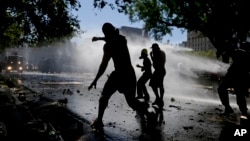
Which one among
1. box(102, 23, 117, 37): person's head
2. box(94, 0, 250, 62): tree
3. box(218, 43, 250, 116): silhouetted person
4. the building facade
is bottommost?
box(218, 43, 250, 116): silhouetted person

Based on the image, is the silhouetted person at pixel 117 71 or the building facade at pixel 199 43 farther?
the building facade at pixel 199 43

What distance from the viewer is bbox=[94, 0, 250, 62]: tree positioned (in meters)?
21.8

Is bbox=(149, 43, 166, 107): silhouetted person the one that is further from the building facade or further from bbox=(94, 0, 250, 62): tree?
the building facade

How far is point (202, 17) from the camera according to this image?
1307 inches

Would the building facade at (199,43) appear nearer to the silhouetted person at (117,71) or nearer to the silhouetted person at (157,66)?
the silhouetted person at (157,66)

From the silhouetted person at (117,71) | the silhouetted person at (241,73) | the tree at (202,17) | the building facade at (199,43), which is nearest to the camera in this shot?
the silhouetted person at (117,71)

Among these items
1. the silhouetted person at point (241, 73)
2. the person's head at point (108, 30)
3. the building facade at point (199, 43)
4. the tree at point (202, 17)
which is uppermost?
the building facade at point (199, 43)

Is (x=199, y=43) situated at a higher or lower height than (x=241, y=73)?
higher

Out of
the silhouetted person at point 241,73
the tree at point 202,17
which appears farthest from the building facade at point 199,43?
the silhouetted person at point 241,73

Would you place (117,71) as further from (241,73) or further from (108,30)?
(241,73)

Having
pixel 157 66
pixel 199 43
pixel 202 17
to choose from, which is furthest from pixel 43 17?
pixel 199 43

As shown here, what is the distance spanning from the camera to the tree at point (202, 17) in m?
21.8

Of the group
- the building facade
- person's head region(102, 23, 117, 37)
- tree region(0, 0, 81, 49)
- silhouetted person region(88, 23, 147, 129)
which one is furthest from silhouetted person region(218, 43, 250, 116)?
the building facade

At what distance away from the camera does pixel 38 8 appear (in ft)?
95.2
